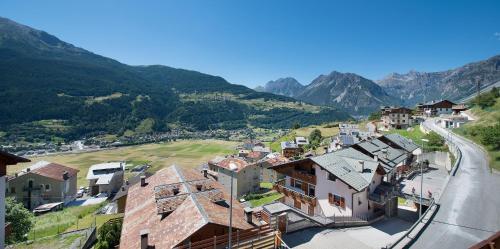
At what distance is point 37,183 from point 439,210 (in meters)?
79.5

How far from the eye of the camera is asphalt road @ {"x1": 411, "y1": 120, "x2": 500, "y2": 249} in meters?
19.9

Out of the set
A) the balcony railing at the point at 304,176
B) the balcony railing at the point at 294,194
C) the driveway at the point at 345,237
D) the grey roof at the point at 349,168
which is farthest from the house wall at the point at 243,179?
the driveway at the point at 345,237

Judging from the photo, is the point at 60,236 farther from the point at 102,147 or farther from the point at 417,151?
the point at 102,147

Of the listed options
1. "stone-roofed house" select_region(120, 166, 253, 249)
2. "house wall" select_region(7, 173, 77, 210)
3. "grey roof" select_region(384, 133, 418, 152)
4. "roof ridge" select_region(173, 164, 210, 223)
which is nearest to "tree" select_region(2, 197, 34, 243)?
"stone-roofed house" select_region(120, 166, 253, 249)

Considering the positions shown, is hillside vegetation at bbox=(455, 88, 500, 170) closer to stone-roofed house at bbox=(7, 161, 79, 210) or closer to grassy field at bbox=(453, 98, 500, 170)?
grassy field at bbox=(453, 98, 500, 170)

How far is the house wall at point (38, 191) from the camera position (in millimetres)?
65625

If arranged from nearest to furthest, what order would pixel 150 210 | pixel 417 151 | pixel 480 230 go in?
Answer: pixel 480 230, pixel 150 210, pixel 417 151

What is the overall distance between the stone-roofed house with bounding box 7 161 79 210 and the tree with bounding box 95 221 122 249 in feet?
165

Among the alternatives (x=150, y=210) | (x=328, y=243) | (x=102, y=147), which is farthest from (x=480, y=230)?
(x=102, y=147)

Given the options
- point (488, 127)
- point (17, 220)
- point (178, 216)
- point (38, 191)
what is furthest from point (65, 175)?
point (488, 127)

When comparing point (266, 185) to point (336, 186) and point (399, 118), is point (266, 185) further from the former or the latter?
point (399, 118)

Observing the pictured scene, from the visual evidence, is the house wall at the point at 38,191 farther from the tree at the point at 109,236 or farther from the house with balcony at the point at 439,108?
the house with balcony at the point at 439,108

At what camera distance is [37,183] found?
67250 millimetres

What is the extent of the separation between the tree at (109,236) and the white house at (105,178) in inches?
2176
